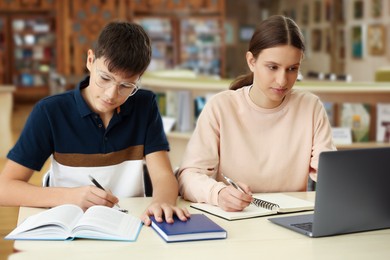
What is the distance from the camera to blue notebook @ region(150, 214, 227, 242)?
1.68m

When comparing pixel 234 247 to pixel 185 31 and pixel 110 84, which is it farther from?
pixel 185 31

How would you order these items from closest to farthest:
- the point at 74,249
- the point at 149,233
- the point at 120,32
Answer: the point at 74,249 → the point at 149,233 → the point at 120,32

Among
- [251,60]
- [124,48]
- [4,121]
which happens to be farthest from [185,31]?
[124,48]

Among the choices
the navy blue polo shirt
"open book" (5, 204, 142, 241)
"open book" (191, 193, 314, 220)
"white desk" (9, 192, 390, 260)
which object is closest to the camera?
"white desk" (9, 192, 390, 260)

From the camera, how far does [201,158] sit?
2330 mm

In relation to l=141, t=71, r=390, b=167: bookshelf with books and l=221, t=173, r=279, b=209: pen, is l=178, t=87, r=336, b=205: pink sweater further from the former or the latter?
l=141, t=71, r=390, b=167: bookshelf with books

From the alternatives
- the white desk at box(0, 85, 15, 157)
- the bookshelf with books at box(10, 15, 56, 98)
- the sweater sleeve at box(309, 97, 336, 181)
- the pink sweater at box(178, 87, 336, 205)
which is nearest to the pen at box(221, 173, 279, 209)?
the pink sweater at box(178, 87, 336, 205)

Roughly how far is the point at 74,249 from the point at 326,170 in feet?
2.20

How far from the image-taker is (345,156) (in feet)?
5.29

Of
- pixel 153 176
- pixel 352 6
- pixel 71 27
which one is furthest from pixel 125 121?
pixel 71 27

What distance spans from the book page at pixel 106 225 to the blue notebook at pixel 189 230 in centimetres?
8

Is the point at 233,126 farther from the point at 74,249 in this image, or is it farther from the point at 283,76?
the point at 74,249

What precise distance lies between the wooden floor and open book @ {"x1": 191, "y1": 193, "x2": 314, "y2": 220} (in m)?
0.63

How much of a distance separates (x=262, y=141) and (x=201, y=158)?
0.25 meters
